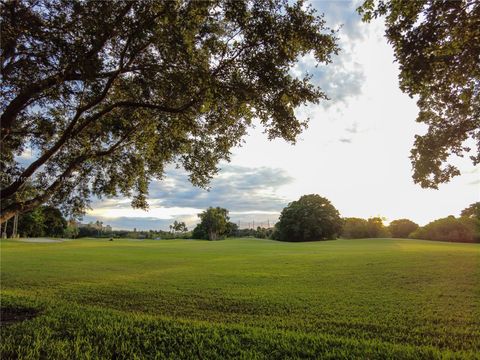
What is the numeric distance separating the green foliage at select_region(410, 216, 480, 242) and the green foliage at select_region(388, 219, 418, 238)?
1096 centimetres

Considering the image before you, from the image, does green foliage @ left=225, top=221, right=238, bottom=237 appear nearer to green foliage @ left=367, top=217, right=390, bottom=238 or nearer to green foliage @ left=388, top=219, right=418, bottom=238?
green foliage @ left=367, top=217, right=390, bottom=238

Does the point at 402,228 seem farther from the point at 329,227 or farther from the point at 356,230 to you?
the point at 329,227

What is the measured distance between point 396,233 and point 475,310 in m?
84.6

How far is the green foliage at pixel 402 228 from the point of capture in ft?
279

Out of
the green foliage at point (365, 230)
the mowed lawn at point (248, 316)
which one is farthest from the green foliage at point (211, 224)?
the mowed lawn at point (248, 316)

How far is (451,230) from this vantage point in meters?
65.7

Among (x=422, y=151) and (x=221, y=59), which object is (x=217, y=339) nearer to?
(x=221, y=59)

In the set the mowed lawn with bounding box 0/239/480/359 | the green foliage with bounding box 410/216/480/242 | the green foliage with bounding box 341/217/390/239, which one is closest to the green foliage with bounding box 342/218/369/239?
the green foliage with bounding box 341/217/390/239

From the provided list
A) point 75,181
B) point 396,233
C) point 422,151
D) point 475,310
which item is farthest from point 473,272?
point 396,233

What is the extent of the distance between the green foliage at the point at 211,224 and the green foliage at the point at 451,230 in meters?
48.2

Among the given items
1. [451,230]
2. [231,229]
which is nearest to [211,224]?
[231,229]

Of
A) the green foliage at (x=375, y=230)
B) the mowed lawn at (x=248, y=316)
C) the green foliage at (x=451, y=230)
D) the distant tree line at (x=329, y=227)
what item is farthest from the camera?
the green foliage at (x=375, y=230)

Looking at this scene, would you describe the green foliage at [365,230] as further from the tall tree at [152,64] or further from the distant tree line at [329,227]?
the tall tree at [152,64]

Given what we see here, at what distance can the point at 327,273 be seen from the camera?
54.0ft
